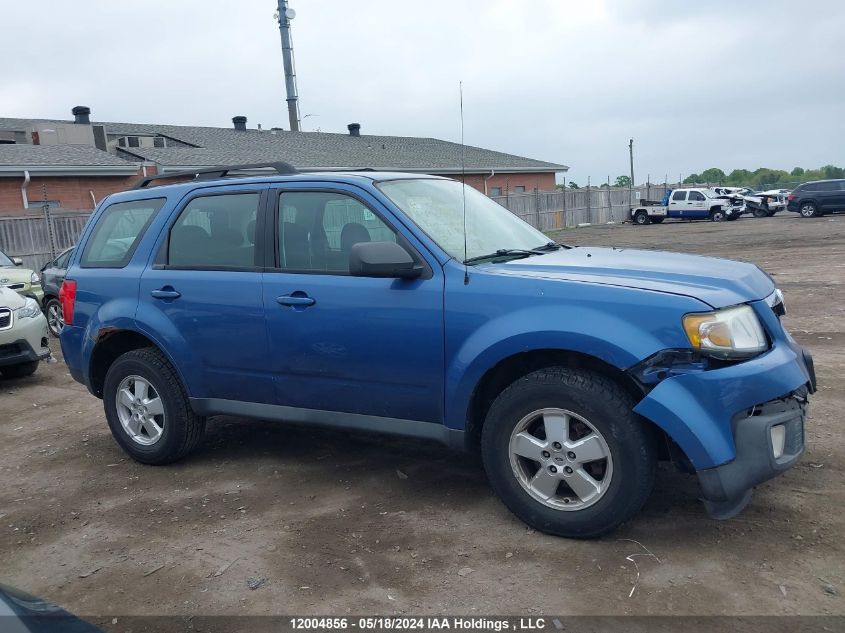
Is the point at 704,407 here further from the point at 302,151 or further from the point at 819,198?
the point at 819,198

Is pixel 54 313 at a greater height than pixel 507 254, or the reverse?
pixel 507 254

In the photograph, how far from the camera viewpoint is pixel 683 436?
11.4 feet

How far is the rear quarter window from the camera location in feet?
18.0

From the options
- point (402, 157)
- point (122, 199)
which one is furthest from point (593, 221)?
point (122, 199)

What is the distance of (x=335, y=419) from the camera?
459cm

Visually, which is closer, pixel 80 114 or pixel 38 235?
pixel 38 235

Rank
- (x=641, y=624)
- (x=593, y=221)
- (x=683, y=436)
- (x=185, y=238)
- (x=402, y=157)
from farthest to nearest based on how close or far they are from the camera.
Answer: (x=593, y=221) → (x=402, y=157) → (x=185, y=238) → (x=683, y=436) → (x=641, y=624)

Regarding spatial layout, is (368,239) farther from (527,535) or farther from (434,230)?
(527,535)

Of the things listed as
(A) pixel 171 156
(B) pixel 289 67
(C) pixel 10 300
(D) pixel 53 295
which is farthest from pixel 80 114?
(C) pixel 10 300

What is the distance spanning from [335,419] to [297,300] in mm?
723

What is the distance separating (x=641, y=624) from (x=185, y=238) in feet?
12.0

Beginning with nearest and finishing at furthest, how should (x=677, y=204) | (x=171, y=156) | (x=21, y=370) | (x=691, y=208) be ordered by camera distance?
(x=21, y=370)
(x=171, y=156)
(x=691, y=208)
(x=677, y=204)

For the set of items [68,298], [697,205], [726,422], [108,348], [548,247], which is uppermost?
[548,247]

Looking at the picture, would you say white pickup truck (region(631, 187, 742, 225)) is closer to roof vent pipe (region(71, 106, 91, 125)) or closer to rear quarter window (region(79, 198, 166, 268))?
roof vent pipe (region(71, 106, 91, 125))
